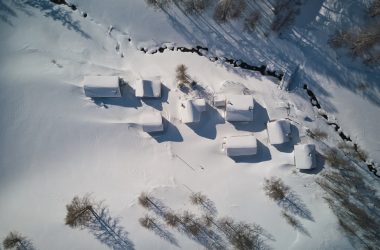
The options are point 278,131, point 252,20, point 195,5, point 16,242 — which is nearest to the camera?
point 16,242

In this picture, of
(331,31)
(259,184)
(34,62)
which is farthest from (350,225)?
(34,62)

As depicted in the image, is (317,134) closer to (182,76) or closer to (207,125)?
(207,125)

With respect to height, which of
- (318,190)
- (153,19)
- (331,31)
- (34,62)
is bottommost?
(34,62)

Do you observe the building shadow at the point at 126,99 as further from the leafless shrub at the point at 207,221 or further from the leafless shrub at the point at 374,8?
the leafless shrub at the point at 374,8

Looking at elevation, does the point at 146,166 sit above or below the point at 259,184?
below

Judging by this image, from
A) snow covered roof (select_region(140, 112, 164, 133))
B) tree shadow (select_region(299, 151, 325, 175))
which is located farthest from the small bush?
tree shadow (select_region(299, 151, 325, 175))

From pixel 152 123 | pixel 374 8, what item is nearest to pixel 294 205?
pixel 152 123

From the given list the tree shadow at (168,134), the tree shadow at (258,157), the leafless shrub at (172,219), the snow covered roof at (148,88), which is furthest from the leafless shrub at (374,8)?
the leafless shrub at (172,219)

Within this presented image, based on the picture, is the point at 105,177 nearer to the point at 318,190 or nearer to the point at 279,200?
the point at 279,200
